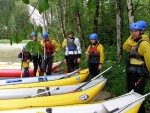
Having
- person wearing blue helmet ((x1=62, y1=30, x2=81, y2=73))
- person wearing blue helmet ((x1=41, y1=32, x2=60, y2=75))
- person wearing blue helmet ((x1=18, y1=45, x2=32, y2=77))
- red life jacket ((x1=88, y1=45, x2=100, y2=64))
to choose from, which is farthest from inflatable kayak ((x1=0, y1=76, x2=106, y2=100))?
person wearing blue helmet ((x1=18, y1=45, x2=32, y2=77))

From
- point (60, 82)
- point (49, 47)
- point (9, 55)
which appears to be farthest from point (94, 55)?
point (9, 55)

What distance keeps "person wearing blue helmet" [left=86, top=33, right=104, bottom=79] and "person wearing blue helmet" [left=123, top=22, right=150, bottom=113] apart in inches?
92.1

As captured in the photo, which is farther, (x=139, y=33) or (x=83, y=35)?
(x=83, y=35)

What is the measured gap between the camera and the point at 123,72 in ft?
25.3

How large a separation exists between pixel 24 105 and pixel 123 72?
380 cm

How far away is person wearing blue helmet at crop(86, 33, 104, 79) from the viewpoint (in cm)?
682

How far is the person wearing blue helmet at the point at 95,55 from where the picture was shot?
6.82 m

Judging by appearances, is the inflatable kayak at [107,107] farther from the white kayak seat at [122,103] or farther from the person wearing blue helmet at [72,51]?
the person wearing blue helmet at [72,51]

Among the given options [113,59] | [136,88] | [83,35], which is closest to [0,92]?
[136,88]

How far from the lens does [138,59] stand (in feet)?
13.9

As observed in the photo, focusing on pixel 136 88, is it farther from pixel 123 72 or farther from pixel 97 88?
pixel 123 72

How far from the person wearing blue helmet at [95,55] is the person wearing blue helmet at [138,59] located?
7.67 feet

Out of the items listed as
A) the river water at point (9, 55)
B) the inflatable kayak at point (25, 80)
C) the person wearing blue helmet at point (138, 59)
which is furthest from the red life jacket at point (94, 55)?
the river water at point (9, 55)

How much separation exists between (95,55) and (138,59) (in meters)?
2.82
